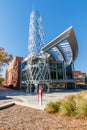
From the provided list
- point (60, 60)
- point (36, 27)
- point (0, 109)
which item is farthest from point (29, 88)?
point (0, 109)

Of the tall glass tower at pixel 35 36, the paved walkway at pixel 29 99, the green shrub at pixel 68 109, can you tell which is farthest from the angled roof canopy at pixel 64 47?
the green shrub at pixel 68 109

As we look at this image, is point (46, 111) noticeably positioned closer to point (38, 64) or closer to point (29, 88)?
point (38, 64)

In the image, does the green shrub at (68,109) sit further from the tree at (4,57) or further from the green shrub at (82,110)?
the tree at (4,57)

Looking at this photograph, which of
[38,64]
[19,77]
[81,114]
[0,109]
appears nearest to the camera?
[81,114]

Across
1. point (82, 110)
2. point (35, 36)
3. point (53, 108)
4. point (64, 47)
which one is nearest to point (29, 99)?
point (53, 108)

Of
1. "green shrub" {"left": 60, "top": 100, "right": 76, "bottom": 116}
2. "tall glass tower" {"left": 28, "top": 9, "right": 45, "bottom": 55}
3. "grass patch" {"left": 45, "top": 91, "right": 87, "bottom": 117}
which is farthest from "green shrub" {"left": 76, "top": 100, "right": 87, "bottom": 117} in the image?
"tall glass tower" {"left": 28, "top": 9, "right": 45, "bottom": 55}

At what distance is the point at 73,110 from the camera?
7734mm

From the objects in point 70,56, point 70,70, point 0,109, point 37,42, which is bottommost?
point 0,109

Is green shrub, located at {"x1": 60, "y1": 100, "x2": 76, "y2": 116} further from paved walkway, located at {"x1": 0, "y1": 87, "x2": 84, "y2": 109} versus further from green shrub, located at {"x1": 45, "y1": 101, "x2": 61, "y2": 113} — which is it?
paved walkway, located at {"x1": 0, "y1": 87, "x2": 84, "y2": 109}

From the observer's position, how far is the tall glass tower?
46.7 m

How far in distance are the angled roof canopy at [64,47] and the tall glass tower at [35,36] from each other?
326 centimetres

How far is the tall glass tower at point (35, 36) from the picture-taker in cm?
4666

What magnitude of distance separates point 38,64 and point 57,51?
25.5ft

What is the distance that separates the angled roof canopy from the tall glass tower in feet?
10.7
